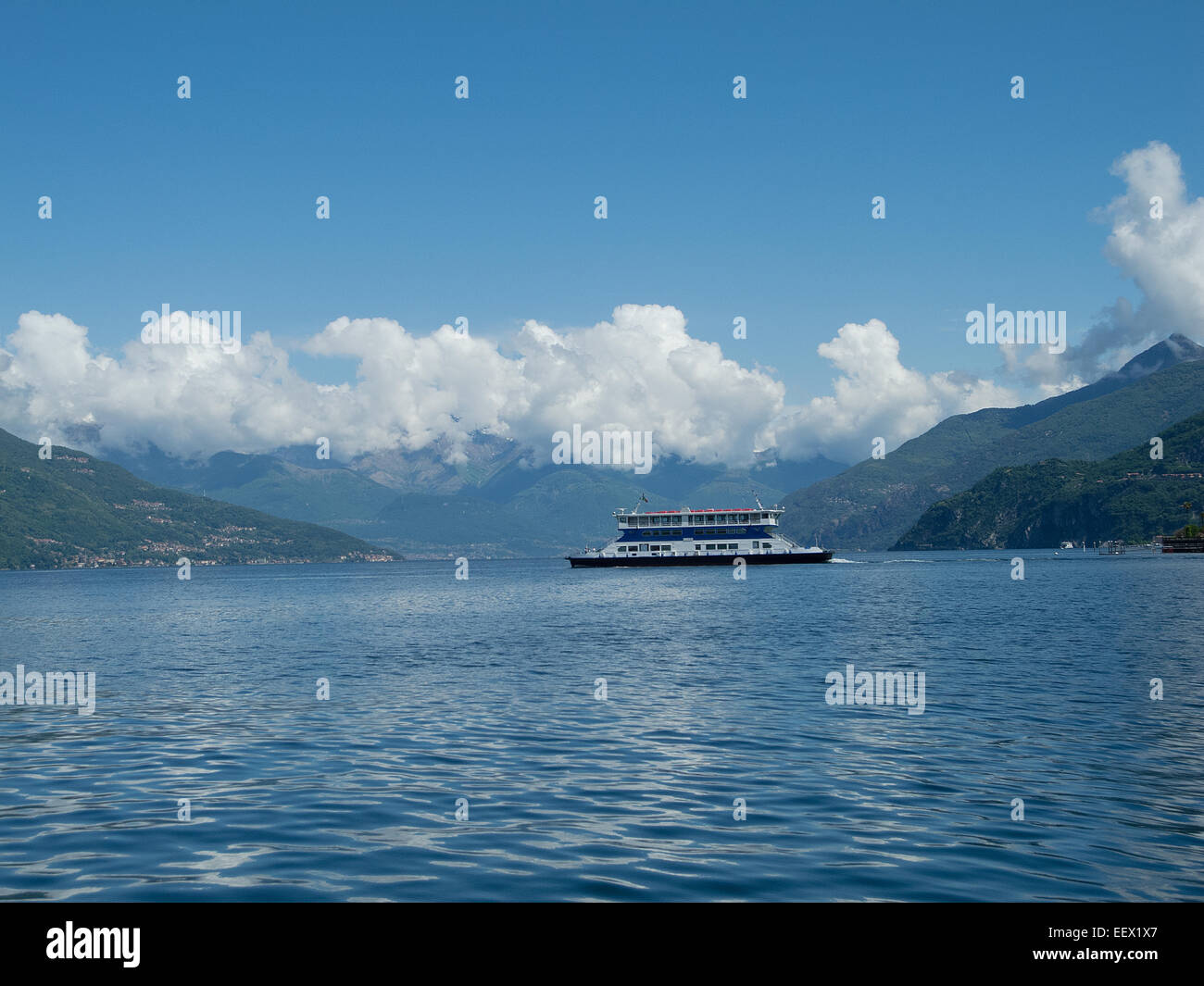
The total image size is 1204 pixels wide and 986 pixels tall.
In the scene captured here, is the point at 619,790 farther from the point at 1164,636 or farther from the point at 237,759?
the point at 1164,636

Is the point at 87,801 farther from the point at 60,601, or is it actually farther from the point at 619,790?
the point at 60,601

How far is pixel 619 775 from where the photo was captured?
22.0 metres

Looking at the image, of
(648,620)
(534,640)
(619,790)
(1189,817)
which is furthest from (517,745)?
(648,620)

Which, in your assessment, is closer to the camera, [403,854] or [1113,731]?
[403,854]

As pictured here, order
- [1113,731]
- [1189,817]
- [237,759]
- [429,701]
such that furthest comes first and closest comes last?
[429,701] < [1113,731] < [237,759] < [1189,817]

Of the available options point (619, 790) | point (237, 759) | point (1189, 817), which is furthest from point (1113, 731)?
point (237, 759)

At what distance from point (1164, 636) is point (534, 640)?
34877 mm

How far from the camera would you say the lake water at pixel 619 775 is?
1456 cm

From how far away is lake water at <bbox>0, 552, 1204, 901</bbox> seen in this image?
1456 cm

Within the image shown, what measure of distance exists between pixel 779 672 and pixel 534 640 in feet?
70.3

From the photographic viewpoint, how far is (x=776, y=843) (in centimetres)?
1609

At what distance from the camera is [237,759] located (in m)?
24.6

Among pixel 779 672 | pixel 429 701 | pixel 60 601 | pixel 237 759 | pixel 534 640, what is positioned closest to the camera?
pixel 237 759
